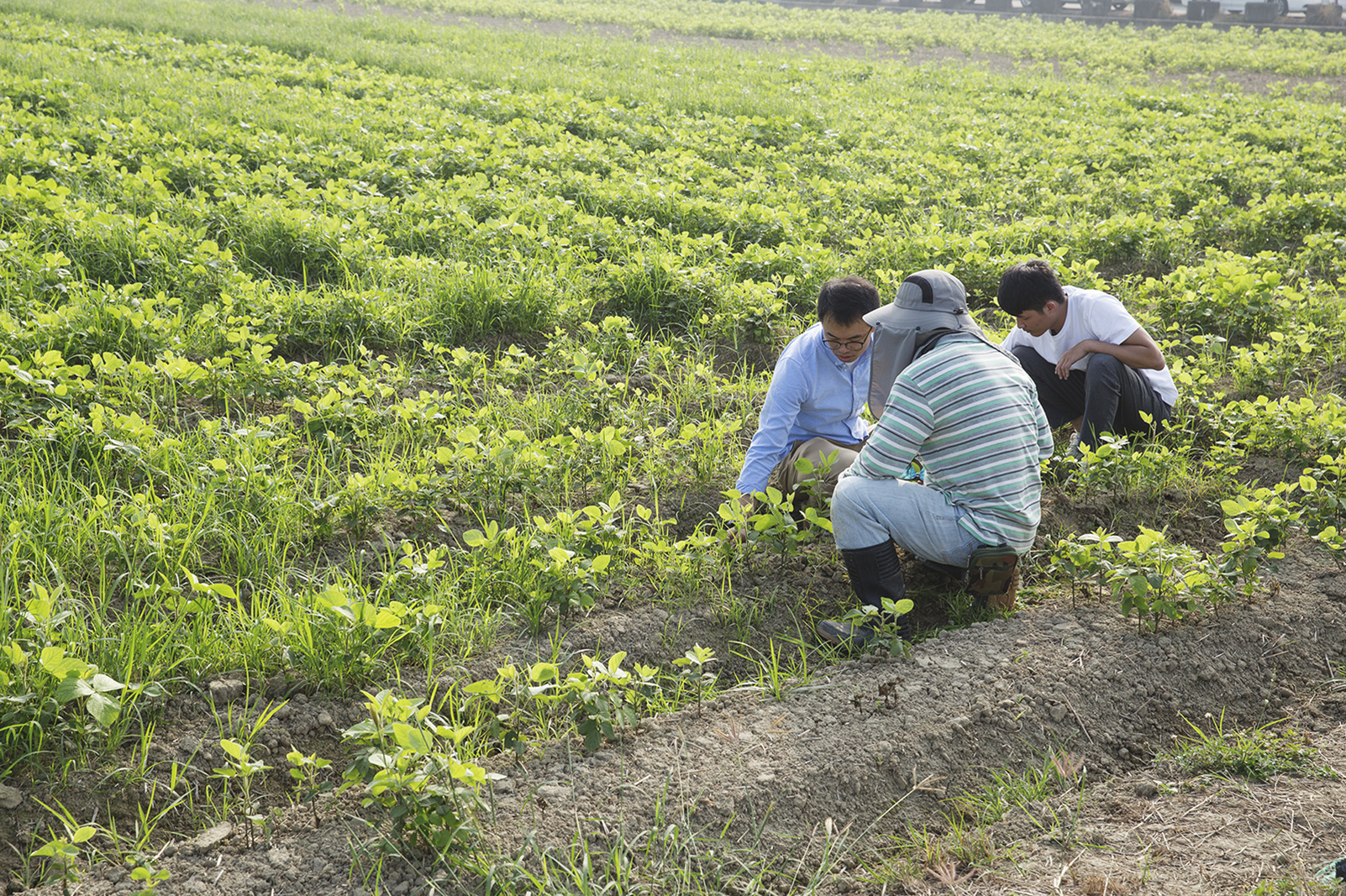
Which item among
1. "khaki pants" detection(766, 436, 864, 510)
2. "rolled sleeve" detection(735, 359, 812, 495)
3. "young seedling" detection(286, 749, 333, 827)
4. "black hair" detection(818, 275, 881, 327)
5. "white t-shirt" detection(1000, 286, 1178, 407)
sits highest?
"black hair" detection(818, 275, 881, 327)

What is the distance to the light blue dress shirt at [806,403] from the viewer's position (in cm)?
409

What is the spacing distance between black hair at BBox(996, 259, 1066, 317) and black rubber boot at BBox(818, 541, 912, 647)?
150 cm

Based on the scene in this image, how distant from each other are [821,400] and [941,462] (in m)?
0.92

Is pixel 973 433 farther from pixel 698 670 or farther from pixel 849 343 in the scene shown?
pixel 698 670

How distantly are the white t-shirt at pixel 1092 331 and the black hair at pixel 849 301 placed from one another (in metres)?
1.36

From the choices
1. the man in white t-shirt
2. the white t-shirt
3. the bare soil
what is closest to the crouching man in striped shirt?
the bare soil

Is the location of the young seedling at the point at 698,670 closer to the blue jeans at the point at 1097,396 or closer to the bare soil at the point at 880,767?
the bare soil at the point at 880,767

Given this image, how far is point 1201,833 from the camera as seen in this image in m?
2.67

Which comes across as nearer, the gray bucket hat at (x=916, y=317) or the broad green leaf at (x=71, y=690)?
the broad green leaf at (x=71, y=690)

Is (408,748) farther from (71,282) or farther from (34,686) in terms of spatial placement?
(71,282)

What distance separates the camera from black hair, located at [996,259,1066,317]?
4309mm

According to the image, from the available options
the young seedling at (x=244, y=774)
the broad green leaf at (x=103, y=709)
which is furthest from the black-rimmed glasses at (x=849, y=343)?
the broad green leaf at (x=103, y=709)

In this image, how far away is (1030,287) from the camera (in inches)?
169

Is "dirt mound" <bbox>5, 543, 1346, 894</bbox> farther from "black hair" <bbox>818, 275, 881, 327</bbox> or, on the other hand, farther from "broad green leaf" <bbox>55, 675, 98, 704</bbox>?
"black hair" <bbox>818, 275, 881, 327</bbox>
